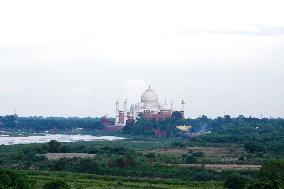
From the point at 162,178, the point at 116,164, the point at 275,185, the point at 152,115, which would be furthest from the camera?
the point at 152,115

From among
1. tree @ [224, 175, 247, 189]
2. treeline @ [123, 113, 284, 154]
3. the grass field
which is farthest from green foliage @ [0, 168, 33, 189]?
treeline @ [123, 113, 284, 154]

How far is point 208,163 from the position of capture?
55.6 metres

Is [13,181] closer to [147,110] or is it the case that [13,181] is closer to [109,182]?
[109,182]

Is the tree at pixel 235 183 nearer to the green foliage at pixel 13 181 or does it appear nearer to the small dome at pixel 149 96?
the green foliage at pixel 13 181

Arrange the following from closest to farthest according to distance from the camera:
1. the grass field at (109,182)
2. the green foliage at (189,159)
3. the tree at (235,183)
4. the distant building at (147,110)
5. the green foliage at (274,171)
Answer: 1. the green foliage at (274,171)
2. the tree at (235,183)
3. the grass field at (109,182)
4. the green foliage at (189,159)
5. the distant building at (147,110)

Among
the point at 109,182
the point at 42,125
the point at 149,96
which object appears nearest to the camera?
the point at 109,182

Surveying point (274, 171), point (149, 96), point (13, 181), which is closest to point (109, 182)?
point (13, 181)

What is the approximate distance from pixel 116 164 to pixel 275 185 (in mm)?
22769

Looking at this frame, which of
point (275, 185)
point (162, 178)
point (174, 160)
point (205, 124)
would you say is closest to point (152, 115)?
point (205, 124)

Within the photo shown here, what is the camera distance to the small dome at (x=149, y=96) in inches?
4702

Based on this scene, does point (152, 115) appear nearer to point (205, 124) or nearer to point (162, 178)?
point (205, 124)

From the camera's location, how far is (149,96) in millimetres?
119375

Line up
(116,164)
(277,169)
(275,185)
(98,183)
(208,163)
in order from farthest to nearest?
1. (208,163)
2. (116,164)
3. (98,183)
4. (277,169)
5. (275,185)

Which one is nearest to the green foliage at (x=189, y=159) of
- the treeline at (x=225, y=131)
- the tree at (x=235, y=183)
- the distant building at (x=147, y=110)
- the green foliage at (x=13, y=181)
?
the treeline at (x=225, y=131)
